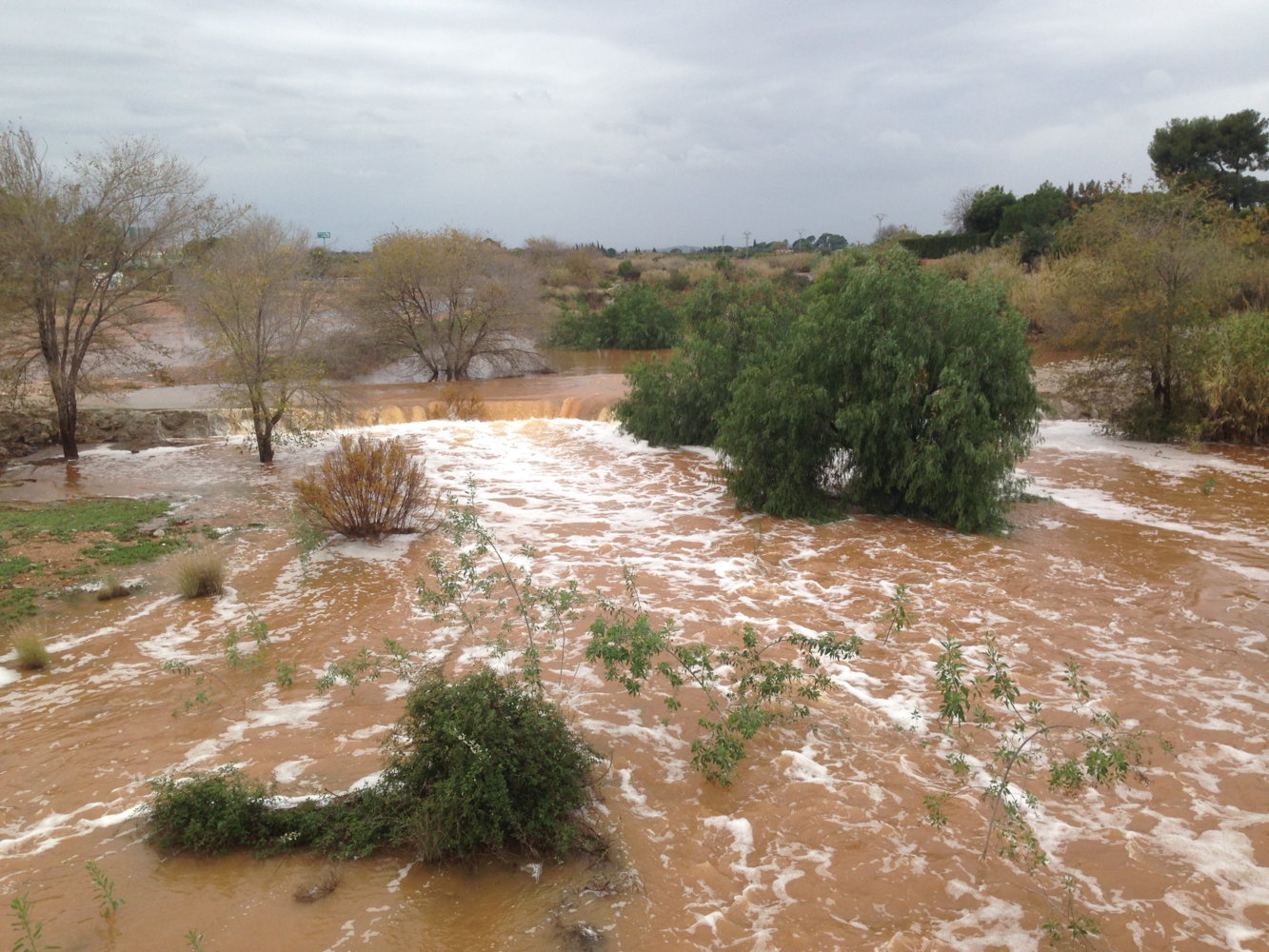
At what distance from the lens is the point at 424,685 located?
15.0 feet

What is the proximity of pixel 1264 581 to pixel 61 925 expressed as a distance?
32.6 feet

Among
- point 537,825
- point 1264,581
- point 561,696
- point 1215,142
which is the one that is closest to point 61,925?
point 537,825

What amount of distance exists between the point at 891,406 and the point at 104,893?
29.1ft

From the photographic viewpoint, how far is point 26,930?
11.7 feet

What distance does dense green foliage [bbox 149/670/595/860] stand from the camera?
4.07 m

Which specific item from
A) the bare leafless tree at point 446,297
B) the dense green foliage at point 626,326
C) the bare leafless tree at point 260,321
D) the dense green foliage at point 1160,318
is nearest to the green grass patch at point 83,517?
the bare leafless tree at point 260,321

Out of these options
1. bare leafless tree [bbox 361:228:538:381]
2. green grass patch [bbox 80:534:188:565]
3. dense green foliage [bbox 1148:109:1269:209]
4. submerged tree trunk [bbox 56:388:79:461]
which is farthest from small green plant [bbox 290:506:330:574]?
dense green foliage [bbox 1148:109:1269:209]

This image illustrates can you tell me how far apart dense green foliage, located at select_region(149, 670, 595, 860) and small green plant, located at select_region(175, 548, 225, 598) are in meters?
3.86

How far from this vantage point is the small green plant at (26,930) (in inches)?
133

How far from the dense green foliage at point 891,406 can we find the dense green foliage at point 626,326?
20125 mm

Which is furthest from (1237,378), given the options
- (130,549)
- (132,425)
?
(132,425)

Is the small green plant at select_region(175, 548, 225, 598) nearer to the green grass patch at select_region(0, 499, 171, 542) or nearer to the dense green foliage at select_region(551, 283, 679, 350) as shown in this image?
the green grass patch at select_region(0, 499, 171, 542)

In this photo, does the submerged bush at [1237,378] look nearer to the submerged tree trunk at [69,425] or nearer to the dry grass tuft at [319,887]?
the dry grass tuft at [319,887]

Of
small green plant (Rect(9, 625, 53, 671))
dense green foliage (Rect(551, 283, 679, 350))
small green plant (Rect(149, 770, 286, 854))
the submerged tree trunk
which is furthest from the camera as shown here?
dense green foliage (Rect(551, 283, 679, 350))
